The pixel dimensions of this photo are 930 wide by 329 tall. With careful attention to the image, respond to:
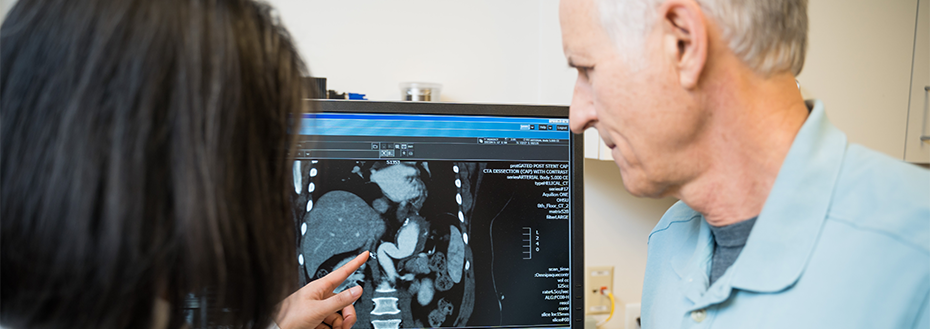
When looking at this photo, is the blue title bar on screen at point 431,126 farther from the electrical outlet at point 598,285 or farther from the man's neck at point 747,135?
the electrical outlet at point 598,285

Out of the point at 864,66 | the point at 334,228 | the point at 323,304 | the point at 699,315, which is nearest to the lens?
the point at 699,315

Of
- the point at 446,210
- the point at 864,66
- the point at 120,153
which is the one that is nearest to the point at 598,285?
the point at 446,210

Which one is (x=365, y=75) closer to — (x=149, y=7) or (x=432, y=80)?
(x=432, y=80)

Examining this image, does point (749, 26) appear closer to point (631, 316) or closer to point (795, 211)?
point (795, 211)

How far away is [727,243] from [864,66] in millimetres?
1014

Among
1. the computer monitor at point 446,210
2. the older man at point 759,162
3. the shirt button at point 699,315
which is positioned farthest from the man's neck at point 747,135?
the computer monitor at point 446,210

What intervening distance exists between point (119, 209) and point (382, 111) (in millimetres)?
557

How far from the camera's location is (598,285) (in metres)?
1.52

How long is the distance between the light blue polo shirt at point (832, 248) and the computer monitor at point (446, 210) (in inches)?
13.1

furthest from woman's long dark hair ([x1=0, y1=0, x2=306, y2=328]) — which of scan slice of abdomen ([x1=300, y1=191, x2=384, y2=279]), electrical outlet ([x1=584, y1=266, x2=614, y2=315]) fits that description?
electrical outlet ([x1=584, y1=266, x2=614, y2=315])

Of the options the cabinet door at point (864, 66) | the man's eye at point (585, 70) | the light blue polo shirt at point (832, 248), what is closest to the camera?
the light blue polo shirt at point (832, 248)

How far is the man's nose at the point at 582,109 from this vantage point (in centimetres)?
67

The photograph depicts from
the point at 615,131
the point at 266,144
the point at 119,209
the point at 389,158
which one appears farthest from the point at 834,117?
the point at 119,209

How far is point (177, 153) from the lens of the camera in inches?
15.0
